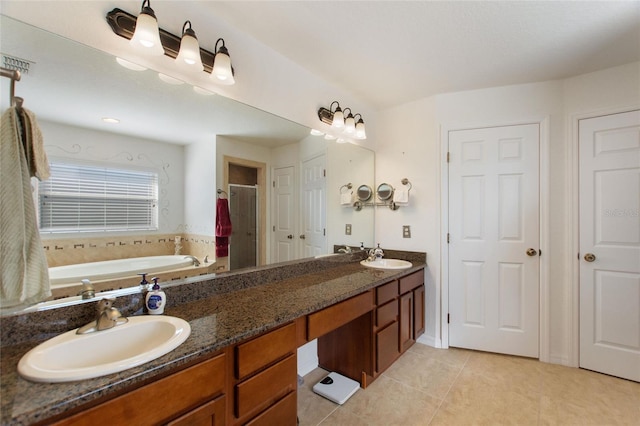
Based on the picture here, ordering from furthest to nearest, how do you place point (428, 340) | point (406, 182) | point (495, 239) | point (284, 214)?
point (406, 182) → point (428, 340) → point (495, 239) → point (284, 214)

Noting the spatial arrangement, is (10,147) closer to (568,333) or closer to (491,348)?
(491,348)

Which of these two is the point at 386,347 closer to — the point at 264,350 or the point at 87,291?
the point at 264,350

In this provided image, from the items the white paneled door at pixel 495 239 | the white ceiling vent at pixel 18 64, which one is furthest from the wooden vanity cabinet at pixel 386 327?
the white ceiling vent at pixel 18 64

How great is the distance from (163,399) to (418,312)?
2.18 meters

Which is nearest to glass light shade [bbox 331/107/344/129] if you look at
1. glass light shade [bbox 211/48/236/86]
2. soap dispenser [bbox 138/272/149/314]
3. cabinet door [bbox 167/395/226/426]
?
glass light shade [bbox 211/48/236/86]

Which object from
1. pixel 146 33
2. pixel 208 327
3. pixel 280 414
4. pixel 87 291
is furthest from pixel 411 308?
pixel 146 33

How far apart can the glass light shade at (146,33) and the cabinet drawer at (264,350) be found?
51.6 inches

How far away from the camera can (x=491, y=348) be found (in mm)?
2457

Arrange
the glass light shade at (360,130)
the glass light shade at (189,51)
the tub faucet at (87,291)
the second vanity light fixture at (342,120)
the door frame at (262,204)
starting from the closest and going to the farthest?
1. the tub faucet at (87,291)
2. the glass light shade at (189,51)
3. the door frame at (262,204)
4. the second vanity light fixture at (342,120)
5. the glass light shade at (360,130)

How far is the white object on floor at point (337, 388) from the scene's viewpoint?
186 cm

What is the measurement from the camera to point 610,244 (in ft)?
6.94

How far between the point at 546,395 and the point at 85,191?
2.98 m

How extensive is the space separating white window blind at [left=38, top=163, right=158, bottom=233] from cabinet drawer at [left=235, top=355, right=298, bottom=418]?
2.90 ft

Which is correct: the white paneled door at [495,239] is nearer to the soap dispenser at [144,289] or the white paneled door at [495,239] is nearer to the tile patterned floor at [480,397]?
Answer: the tile patterned floor at [480,397]
